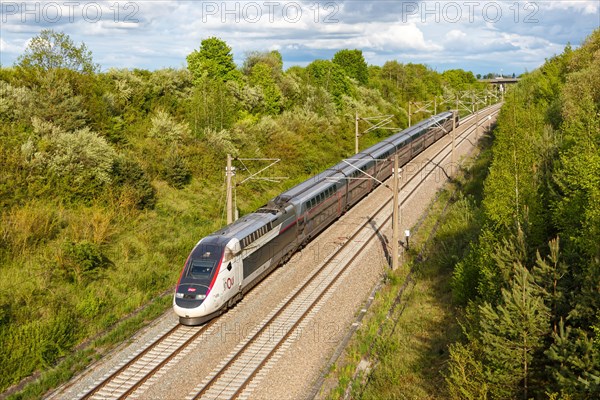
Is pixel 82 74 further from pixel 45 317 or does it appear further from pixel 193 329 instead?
pixel 193 329

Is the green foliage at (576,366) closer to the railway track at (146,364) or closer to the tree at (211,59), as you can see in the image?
the railway track at (146,364)

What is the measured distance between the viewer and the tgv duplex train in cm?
2123

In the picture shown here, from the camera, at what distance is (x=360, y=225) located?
120 ft

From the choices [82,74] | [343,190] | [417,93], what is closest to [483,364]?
[343,190]

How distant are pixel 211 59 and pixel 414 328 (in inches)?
1831

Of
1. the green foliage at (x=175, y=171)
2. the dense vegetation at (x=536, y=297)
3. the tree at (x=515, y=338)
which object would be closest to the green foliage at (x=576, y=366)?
the dense vegetation at (x=536, y=297)

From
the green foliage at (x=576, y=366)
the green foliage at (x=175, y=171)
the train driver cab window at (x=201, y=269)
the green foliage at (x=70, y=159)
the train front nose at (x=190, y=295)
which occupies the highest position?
the green foliage at (x=70, y=159)

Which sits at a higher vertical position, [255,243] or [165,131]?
[165,131]

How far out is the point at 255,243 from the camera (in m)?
24.3

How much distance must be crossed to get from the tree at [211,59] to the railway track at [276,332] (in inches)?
1323

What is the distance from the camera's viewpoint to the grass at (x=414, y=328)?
17.2 m

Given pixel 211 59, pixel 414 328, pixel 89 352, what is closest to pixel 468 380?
pixel 414 328

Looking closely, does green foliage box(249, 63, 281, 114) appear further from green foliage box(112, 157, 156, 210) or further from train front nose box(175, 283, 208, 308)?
train front nose box(175, 283, 208, 308)

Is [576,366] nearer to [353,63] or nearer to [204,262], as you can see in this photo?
[204,262]
